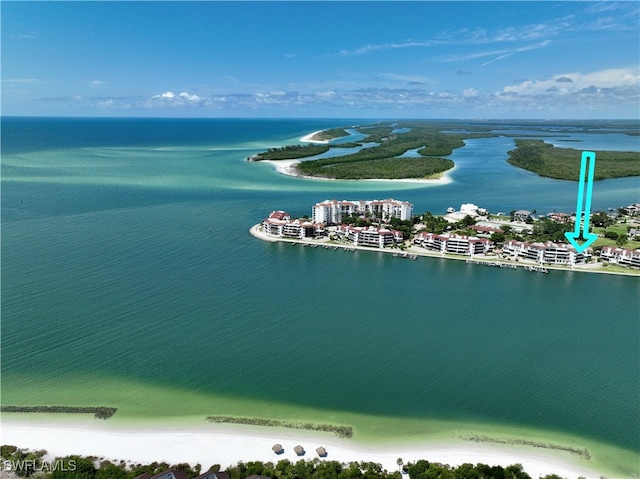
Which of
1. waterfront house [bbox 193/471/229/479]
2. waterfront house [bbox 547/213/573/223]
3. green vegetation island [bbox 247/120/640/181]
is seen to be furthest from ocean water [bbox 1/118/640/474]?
green vegetation island [bbox 247/120/640/181]

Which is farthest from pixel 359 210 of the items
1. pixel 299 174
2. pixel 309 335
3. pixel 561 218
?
pixel 299 174

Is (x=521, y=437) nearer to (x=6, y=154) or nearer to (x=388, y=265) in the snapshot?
(x=388, y=265)

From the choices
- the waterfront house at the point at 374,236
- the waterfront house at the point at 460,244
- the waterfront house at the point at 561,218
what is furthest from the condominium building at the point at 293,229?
the waterfront house at the point at 561,218

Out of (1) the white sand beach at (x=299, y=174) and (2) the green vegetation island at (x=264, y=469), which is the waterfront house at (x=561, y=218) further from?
(2) the green vegetation island at (x=264, y=469)

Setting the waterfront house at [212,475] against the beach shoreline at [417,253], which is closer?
the waterfront house at [212,475]

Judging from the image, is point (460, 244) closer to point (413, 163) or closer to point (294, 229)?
point (294, 229)

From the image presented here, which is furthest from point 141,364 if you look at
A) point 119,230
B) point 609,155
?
point 609,155
